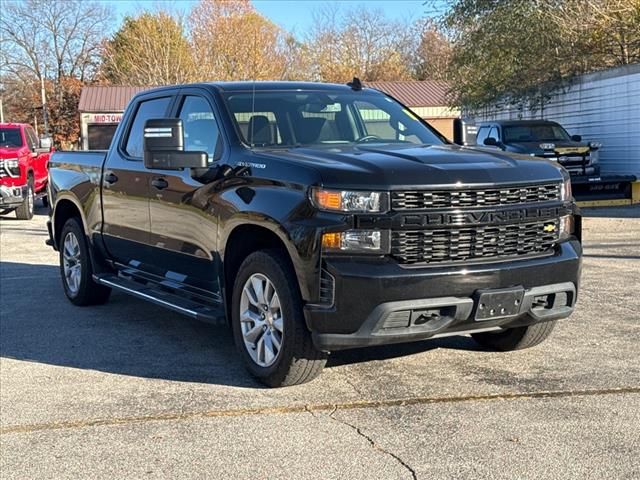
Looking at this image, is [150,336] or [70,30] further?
[70,30]

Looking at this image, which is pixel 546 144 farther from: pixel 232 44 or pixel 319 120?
pixel 232 44

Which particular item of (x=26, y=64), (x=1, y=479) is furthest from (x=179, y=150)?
(x=26, y=64)

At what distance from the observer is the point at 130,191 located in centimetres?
665

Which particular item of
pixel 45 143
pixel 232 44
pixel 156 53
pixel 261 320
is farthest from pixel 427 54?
pixel 261 320

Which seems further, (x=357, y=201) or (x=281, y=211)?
(x=281, y=211)

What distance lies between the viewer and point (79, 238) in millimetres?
7801

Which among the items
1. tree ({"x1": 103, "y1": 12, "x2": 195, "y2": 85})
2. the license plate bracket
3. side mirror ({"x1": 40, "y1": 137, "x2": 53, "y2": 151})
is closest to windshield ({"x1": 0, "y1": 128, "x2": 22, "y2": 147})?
side mirror ({"x1": 40, "y1": 137, "x2": 53, "y2": 151})

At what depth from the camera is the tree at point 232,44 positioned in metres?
42.3

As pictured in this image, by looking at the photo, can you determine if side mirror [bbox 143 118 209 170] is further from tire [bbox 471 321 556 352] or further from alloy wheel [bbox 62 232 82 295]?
alloy wheel [bbox 62 232 82 295]

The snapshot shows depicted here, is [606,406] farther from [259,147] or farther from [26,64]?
[26,64]

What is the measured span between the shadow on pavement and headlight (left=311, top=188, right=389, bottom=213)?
4.60 feet

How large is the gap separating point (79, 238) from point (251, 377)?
3267mm

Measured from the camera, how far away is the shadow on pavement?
5629 mm

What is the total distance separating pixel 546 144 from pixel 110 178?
1193cm
